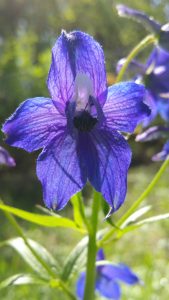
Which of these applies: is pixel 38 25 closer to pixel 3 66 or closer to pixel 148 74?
pixel 3 66

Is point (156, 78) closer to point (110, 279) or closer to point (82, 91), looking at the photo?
point (82, 91)

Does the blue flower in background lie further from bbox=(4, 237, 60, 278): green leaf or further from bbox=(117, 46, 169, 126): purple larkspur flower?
bbox=(4, 237, 60, 278): green leaf

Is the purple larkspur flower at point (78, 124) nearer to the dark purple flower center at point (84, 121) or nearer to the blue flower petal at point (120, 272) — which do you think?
the dark purple flower center at point (84, 121)

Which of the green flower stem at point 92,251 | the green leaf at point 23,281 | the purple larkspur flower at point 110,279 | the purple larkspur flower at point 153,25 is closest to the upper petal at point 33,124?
the green flower stem at point 92,251

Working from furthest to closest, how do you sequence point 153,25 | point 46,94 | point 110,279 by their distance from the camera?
point 46,94 < point 110,279 < point 153,25

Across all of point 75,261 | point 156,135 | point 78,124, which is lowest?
point 75,261

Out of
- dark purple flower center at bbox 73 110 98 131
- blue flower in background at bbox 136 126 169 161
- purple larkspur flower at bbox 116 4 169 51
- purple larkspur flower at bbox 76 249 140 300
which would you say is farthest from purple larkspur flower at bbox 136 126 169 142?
purple larkspur flower at bbox 76 249 140 300

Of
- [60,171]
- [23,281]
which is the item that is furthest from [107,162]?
[23,281]
